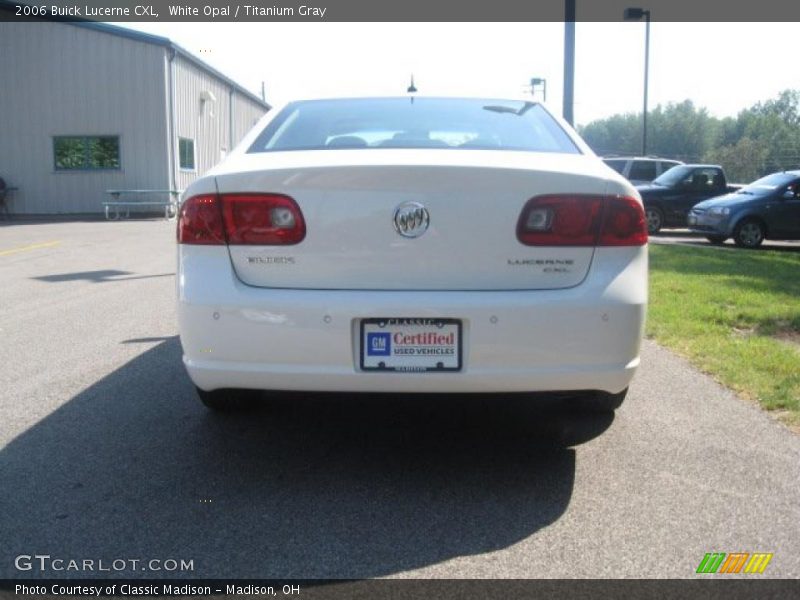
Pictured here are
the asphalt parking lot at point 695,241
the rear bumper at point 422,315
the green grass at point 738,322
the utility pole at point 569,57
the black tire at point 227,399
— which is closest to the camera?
the rear bumper at point 422,315

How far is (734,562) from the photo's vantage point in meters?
2.79

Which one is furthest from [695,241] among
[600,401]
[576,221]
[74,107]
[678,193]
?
[74,107]

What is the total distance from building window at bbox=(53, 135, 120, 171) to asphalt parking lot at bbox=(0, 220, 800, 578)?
2103cm

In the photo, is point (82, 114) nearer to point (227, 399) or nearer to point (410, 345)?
point (227, 399)

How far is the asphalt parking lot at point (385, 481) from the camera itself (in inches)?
112

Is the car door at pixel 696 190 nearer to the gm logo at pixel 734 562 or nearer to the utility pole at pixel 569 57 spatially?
the utility pole at pixel 569 57

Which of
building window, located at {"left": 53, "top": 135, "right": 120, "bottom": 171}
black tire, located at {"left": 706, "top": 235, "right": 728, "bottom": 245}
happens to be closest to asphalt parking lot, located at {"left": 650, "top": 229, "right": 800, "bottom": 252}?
black tire, located at {"left": 706, "top": 235, "right": 728, "bottom": 245}

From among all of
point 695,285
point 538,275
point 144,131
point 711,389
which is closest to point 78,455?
point 538,275

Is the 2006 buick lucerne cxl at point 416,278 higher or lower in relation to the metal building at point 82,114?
lower


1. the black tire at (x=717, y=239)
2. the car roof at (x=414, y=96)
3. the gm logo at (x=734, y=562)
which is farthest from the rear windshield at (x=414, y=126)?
the black tire at (x=717, y=239)

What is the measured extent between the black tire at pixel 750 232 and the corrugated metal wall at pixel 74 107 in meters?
15.8

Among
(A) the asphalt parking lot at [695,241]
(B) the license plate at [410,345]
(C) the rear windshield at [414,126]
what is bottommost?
(A) the asphalt parking lot at [695,241]

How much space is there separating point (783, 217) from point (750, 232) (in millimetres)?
718

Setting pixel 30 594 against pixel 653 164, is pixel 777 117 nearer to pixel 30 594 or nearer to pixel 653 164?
pixel 653 164
